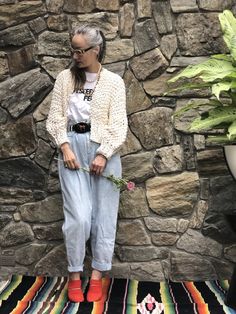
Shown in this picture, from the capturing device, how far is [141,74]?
2.75 metres

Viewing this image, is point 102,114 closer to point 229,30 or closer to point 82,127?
point 82,127

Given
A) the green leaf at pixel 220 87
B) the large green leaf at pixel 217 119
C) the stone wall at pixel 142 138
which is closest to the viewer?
the green leaf at pixel 220 87

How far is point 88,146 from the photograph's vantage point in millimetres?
2414

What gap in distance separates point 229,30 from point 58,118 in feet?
3.16

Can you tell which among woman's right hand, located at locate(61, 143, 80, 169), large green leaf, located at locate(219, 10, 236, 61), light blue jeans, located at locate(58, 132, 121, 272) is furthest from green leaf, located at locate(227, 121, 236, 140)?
woman's right hand, located at locate(61, 143, 80, 169)

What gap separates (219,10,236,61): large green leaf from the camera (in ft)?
7.60

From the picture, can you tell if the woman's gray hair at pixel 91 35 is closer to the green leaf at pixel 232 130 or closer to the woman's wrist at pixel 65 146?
the woman's wrist at pixel 65 146

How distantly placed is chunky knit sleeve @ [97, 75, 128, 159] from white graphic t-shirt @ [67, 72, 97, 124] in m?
0.12

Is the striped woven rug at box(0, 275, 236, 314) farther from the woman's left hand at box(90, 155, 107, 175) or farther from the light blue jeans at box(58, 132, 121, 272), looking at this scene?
the woman's left hand at box(90, 155, 107, 175)

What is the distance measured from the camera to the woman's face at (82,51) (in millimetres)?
2375

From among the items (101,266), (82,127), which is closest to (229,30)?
(82,127)

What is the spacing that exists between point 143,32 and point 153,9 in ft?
0.46

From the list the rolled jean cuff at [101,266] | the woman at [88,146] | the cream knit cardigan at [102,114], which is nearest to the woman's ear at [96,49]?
the woman at [88,146]

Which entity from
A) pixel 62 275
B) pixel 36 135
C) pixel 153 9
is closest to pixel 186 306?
pixel 62 275
